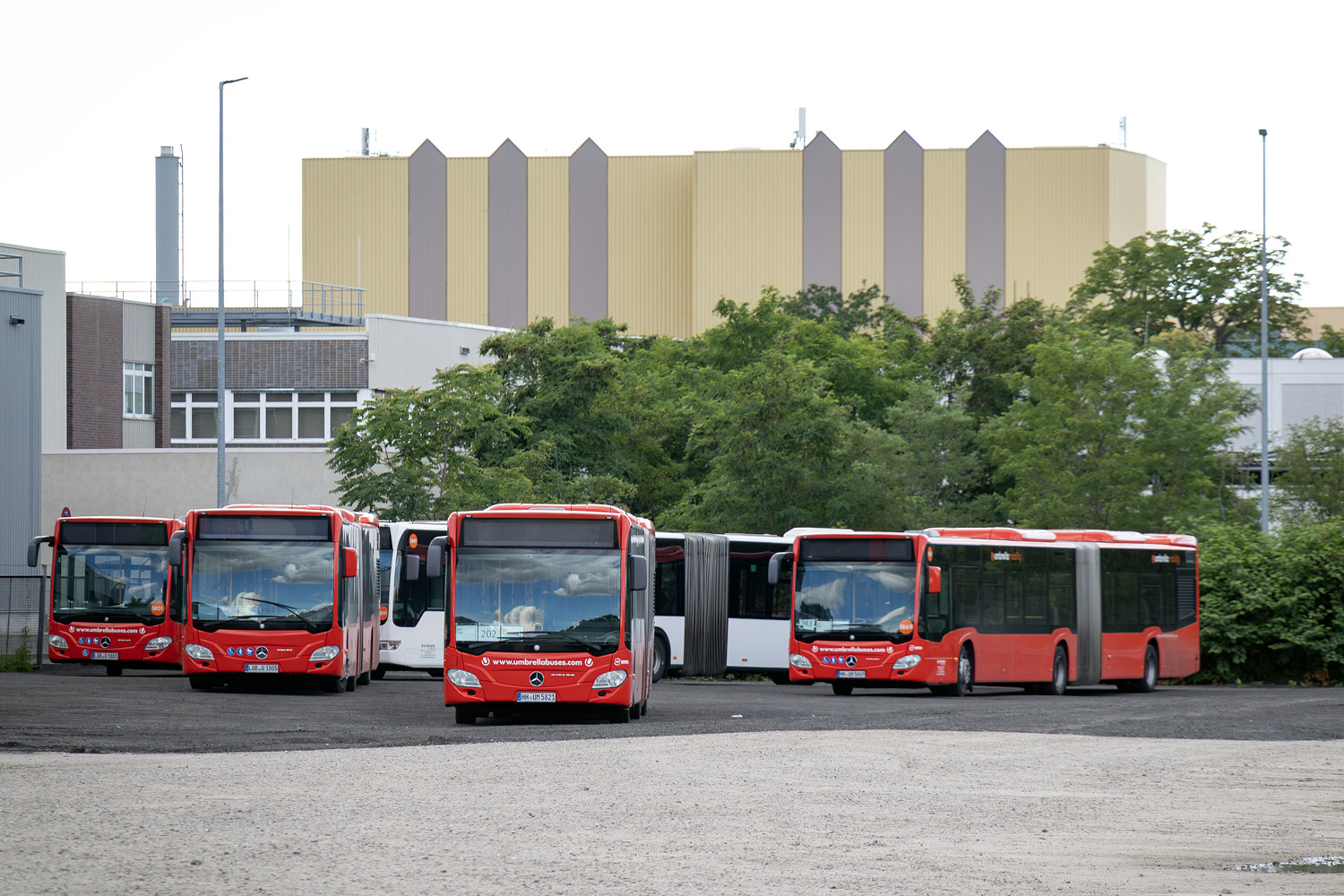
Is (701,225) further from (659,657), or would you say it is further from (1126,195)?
(659,657)

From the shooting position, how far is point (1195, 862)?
1013 centimetres

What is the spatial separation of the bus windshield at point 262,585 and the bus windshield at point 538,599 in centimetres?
572

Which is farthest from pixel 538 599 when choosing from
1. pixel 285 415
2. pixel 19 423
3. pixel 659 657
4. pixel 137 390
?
pixel 285 415

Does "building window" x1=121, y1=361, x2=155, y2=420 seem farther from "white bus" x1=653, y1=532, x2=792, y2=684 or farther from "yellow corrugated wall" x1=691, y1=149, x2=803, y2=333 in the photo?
"white bus" x1=653, y1=532, x2=792, y2=684

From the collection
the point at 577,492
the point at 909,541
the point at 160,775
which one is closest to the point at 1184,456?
the point at 577,492

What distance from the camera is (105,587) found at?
101 feet

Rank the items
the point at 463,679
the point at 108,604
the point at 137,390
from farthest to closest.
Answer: the point at 137,390 → the point at 108,604 → the point at 463,679

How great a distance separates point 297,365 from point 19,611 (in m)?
26.1

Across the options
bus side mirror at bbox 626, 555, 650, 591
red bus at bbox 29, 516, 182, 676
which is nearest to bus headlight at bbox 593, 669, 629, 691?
bus side mirror at bbox 626, 555, 650, 591

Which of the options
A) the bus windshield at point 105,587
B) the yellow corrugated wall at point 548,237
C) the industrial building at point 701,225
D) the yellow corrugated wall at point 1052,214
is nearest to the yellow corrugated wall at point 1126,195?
the industrial building at point 701,225

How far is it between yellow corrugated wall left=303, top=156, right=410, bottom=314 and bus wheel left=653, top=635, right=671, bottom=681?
47.2m

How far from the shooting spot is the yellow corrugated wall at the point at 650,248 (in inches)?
3083

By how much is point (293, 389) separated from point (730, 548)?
97.3 ft

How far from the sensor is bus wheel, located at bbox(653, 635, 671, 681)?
3266 centimetres
